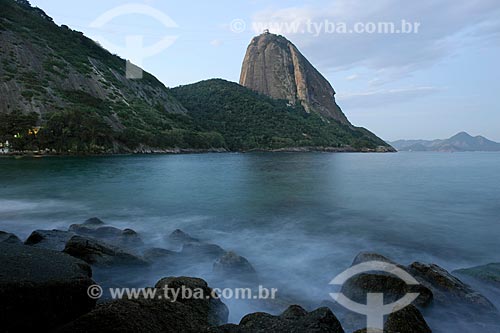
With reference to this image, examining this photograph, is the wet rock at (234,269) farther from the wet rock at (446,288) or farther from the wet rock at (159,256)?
the wet rock at (446,288)

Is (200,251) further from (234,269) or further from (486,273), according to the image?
(486,273)

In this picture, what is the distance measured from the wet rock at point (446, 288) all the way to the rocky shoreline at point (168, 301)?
0.9 inches

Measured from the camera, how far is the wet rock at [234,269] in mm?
9164

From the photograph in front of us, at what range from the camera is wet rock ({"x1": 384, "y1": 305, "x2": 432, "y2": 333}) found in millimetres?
5246

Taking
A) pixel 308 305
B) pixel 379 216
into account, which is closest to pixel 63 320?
pixel 308 305

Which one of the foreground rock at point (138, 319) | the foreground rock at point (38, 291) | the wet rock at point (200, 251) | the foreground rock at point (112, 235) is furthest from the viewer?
the foreground rock at point (112, 235)

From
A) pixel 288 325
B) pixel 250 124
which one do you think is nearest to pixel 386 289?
pixel 288 325

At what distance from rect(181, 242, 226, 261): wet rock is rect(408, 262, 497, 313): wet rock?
20.7 feet

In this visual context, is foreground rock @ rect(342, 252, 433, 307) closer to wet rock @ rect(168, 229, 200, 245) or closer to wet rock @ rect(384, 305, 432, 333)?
wet rock @ rect(384, 305, 432, 333)

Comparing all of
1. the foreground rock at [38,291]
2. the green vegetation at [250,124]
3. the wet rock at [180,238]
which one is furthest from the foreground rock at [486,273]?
the green vegetation at [250,124]

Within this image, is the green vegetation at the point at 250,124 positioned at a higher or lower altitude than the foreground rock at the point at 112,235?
higher

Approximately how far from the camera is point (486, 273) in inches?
358

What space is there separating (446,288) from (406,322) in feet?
10.4

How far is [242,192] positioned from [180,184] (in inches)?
384
